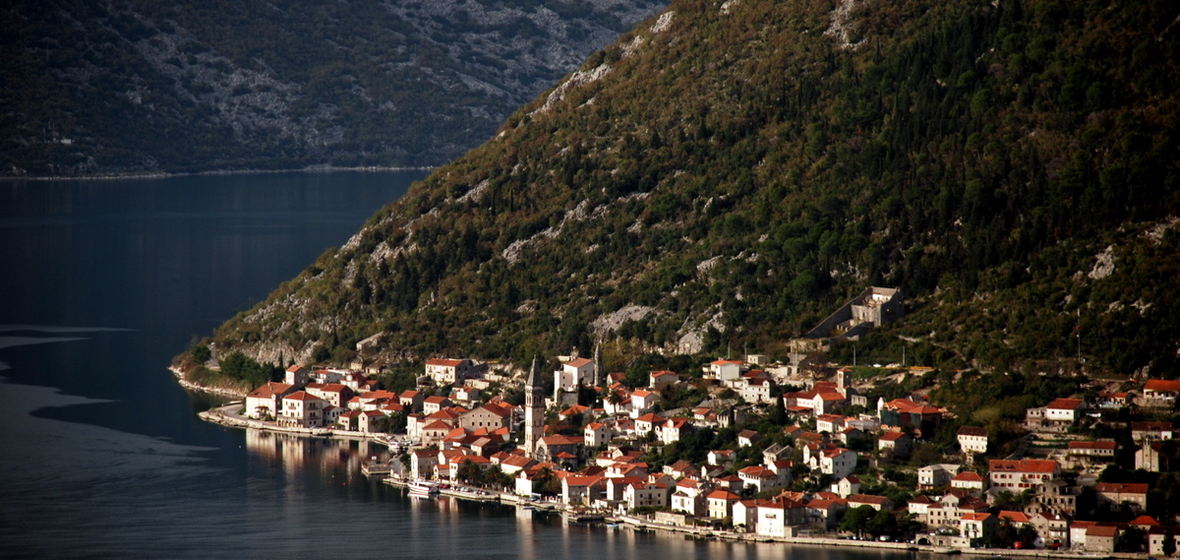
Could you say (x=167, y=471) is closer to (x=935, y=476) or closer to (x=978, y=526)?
(x=935, y=476)

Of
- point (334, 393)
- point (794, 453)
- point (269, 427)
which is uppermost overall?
point (334, 393)

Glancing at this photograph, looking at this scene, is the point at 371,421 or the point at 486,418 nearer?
the point at 486,418

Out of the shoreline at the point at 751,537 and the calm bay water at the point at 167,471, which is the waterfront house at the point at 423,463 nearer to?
the shoreline at the point at 751,537

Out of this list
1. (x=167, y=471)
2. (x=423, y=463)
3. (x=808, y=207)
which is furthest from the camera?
(x=808, y=207)

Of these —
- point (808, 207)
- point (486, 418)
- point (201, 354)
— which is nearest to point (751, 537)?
point (486, 418)

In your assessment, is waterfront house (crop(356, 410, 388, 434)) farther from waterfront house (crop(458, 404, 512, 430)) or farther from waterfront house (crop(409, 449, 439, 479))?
waterfront house (crop(409, 449, 439, 479))

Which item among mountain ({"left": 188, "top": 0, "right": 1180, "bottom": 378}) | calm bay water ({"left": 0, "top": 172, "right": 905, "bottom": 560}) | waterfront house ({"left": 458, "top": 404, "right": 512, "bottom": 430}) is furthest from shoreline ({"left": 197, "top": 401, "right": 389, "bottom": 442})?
mountain ({"left": 188, "top": 0, "right": 1180, "bottom": 378})

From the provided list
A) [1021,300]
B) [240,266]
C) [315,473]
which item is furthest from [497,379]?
[240,266]
